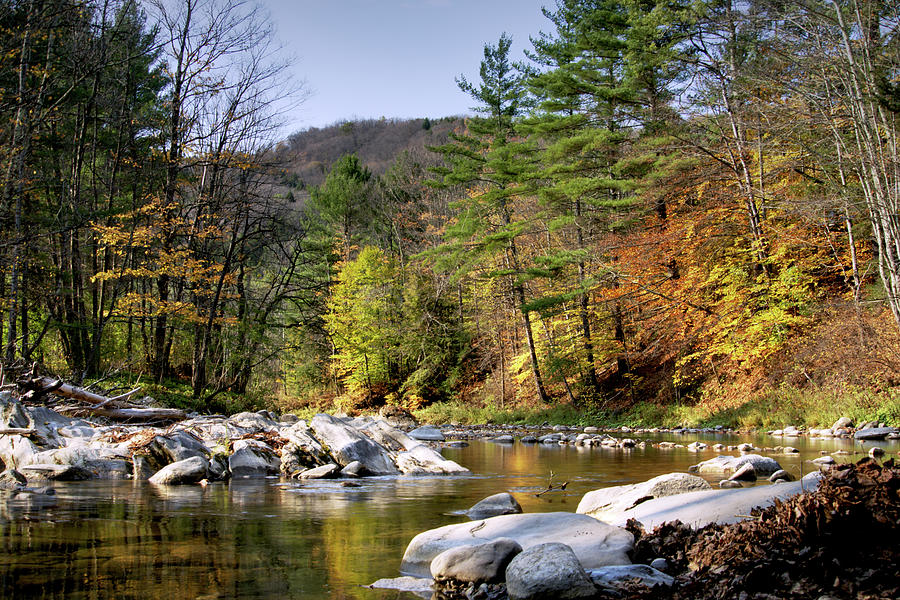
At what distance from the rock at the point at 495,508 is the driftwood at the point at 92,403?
7611 millimetres

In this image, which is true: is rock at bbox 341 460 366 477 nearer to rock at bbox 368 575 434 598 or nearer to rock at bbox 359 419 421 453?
rock at bbox 359 419 421 453

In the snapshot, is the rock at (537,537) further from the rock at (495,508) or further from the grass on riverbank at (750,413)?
the grass on riverbank at (750,413)

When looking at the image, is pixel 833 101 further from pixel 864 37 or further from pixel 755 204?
pixel 755 204

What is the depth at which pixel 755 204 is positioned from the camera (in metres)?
19.1

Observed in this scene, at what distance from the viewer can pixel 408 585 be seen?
3.81 meters

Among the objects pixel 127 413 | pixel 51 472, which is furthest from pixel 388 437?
pixel 51 472

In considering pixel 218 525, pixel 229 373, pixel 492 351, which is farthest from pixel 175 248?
pixel 492 351

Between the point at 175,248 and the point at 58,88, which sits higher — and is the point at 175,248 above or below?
below

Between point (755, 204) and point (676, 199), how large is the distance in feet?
10.3

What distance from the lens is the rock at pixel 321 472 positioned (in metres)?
9.20

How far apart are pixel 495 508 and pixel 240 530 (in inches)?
87.8

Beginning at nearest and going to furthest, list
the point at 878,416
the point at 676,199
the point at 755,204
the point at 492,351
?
the point at 878,416 → the point at 755,204 → the point at 676,199 → the point at 492,351

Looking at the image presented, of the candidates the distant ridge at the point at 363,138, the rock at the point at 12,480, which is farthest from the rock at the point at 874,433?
the distant ridge at the point at 363,138

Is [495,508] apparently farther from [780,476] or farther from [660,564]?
[780,476]
